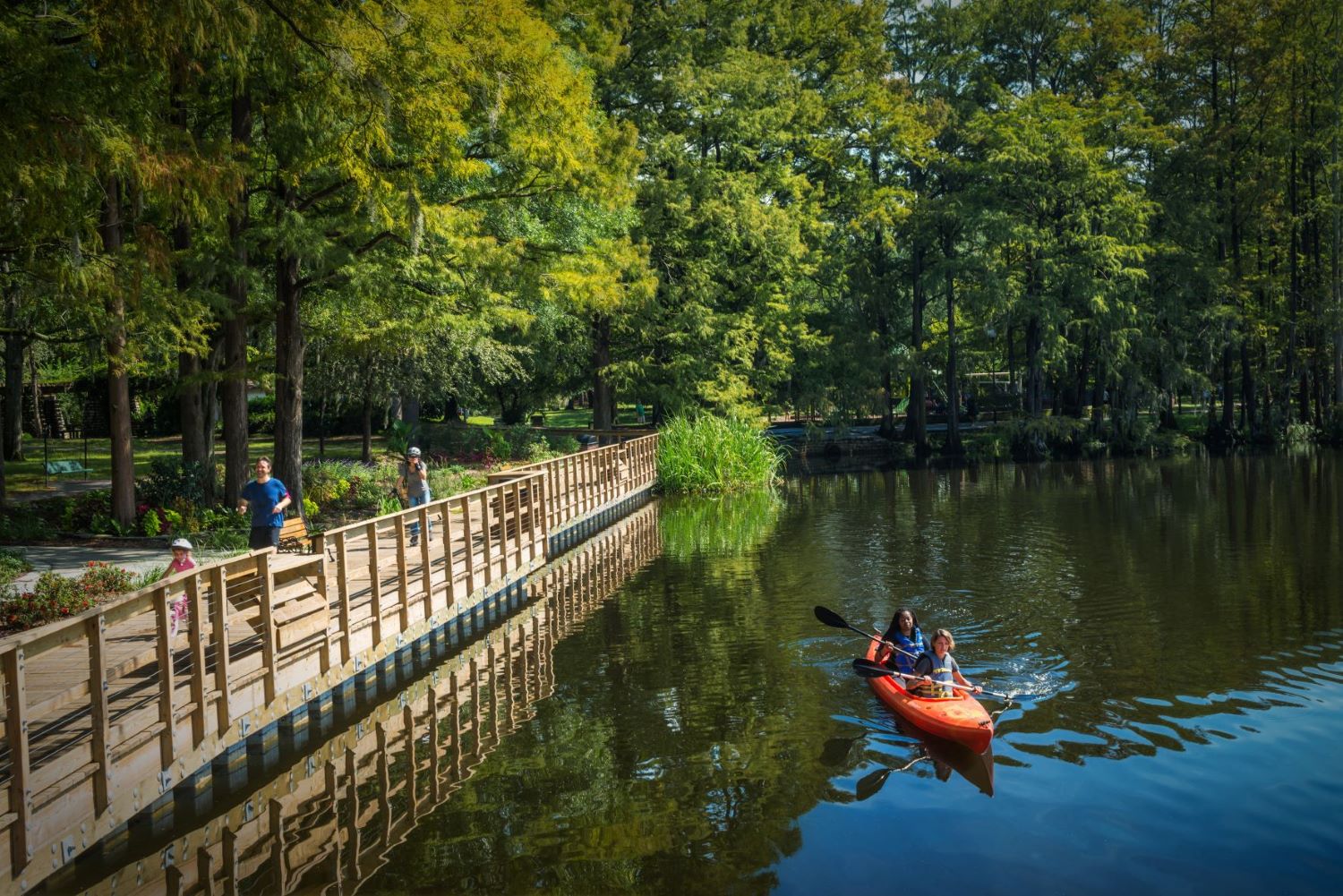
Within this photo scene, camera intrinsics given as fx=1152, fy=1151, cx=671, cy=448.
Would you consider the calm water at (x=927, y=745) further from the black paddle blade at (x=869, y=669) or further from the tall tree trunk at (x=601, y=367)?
the tall tree trunk at (x=601, y=367)

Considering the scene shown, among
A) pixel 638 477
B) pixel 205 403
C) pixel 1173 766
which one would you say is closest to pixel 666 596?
pixel 1173 766

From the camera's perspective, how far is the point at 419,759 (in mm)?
12258

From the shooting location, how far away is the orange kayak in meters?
11.7

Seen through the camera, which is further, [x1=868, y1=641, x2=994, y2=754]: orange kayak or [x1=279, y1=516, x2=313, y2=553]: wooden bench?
[x1=279, y1=516, x2=313, y2=553]: wooden bench

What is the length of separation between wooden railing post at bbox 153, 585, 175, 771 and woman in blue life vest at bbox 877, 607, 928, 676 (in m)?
7.94

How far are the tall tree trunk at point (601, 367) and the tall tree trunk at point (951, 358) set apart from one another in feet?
51.7

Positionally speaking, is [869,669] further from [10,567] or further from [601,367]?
[601,367]

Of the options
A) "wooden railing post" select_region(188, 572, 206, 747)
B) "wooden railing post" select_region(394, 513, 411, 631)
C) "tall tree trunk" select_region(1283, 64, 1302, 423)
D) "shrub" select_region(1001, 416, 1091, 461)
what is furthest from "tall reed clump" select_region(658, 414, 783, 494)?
"wooden railing post" select_region(188, 572, 206, 747)

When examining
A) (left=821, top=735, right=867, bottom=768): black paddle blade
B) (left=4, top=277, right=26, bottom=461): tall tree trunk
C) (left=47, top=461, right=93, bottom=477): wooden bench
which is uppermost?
(left=4, top=277, right=26, bottom=461): tall tree trunk

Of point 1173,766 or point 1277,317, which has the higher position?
point 1277,317

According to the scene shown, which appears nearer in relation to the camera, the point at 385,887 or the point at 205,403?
the point at 385,887

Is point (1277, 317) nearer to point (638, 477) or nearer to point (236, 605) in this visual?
point (638, 477)

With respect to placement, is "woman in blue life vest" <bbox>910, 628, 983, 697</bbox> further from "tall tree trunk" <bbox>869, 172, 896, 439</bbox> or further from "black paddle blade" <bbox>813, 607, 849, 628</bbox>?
"tall tree trunk" <bbox>869, 172, 896, 439</bbox>

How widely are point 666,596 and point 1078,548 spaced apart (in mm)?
9581
